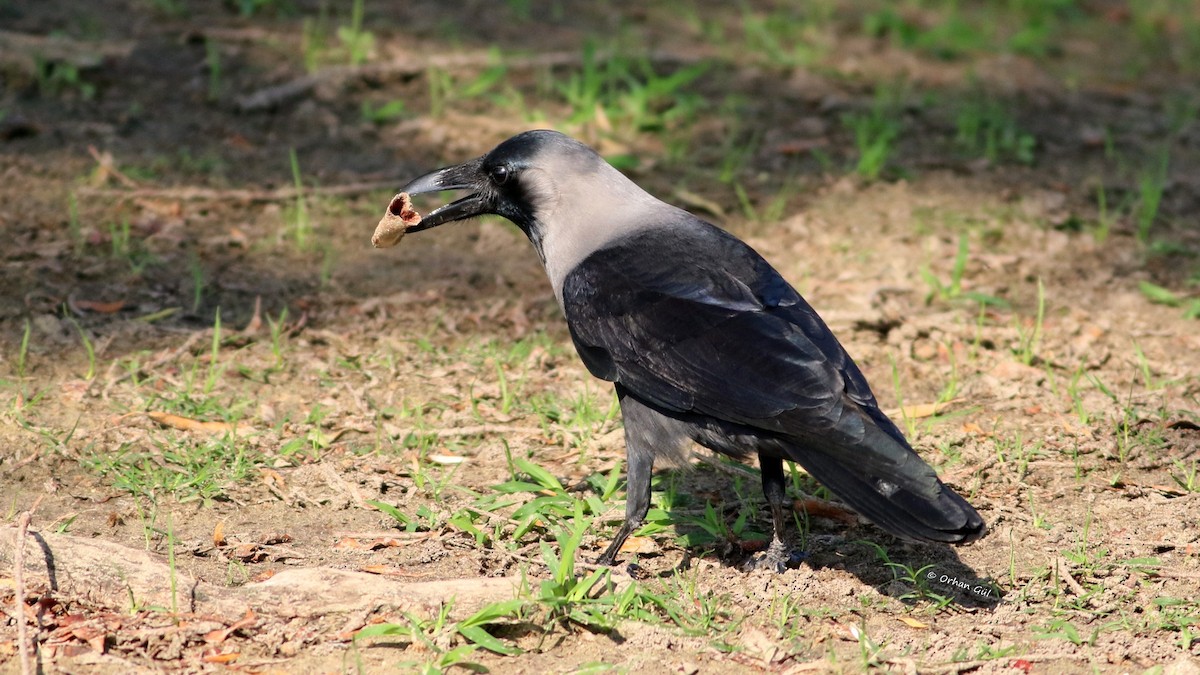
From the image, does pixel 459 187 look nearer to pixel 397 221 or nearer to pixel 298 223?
pixel 397 221

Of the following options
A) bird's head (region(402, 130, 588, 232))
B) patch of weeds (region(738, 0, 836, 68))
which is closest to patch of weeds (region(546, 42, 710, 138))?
patch of weeds (region(738, 0, 836, 68))

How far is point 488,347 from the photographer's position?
17.8 ft

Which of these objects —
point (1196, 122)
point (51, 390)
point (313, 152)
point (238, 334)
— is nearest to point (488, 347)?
point (238, 334)

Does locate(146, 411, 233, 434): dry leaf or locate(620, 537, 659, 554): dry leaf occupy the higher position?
locate(146, 411, 233, 434): dry leaf

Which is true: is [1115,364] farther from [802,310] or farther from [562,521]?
[562,521]

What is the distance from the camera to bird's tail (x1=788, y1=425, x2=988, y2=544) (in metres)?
3.44

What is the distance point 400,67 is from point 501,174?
3.37 meters

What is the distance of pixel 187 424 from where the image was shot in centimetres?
464

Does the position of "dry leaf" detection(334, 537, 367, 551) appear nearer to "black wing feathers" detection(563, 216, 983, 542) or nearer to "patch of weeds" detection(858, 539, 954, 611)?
"black wing feathers" detection(563, 216, 983, 542)

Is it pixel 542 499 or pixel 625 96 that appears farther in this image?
pixel 625 96

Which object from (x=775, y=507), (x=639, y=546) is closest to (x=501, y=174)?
(x=639, y=546)

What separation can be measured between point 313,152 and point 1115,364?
4276mm

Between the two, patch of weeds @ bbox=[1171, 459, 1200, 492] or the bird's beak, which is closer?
patch of weeds @ bbox=[1171, 459, 1200, 492]

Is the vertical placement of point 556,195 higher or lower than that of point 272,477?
higher
